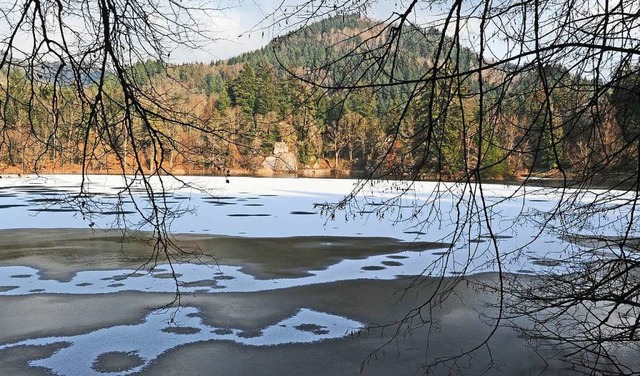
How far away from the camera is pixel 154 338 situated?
19.0 ft

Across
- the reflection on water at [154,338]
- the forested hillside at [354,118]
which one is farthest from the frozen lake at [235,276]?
the forested hillside at [354,118]

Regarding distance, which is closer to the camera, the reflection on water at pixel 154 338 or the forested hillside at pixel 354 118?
the forested hillside at pixel 354 118

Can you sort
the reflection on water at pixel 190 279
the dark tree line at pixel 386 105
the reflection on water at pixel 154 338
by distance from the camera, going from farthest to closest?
1. the reflection on water at pixel 190 279
2. the reflection on water at pixel 154 338
3. the dark tree line at pixel 386 105

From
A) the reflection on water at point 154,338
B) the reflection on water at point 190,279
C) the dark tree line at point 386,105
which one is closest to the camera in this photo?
the dark tree line at point 386,105

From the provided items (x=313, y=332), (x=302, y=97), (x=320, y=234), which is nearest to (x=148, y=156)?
(x=302, y=97)

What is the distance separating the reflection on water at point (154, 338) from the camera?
5.09 meters

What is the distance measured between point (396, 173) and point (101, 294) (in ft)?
20.3

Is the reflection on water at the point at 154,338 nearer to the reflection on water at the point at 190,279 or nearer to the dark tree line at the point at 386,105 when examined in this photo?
the reflection on water at the point at 190,279

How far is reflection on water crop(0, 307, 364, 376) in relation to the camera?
5086 millimetres

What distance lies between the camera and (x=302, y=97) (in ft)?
8.05

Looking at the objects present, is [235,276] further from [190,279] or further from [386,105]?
[386,105]

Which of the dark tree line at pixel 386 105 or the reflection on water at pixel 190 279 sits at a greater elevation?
the dark tree line at pixel 386 105

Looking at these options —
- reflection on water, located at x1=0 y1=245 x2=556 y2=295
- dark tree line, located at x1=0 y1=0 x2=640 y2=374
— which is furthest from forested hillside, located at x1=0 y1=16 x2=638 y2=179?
reflection on water, located at x1=0 y1=245 x2=556 y2=295

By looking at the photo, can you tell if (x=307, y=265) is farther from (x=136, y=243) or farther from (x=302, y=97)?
(x=302, y=97)
